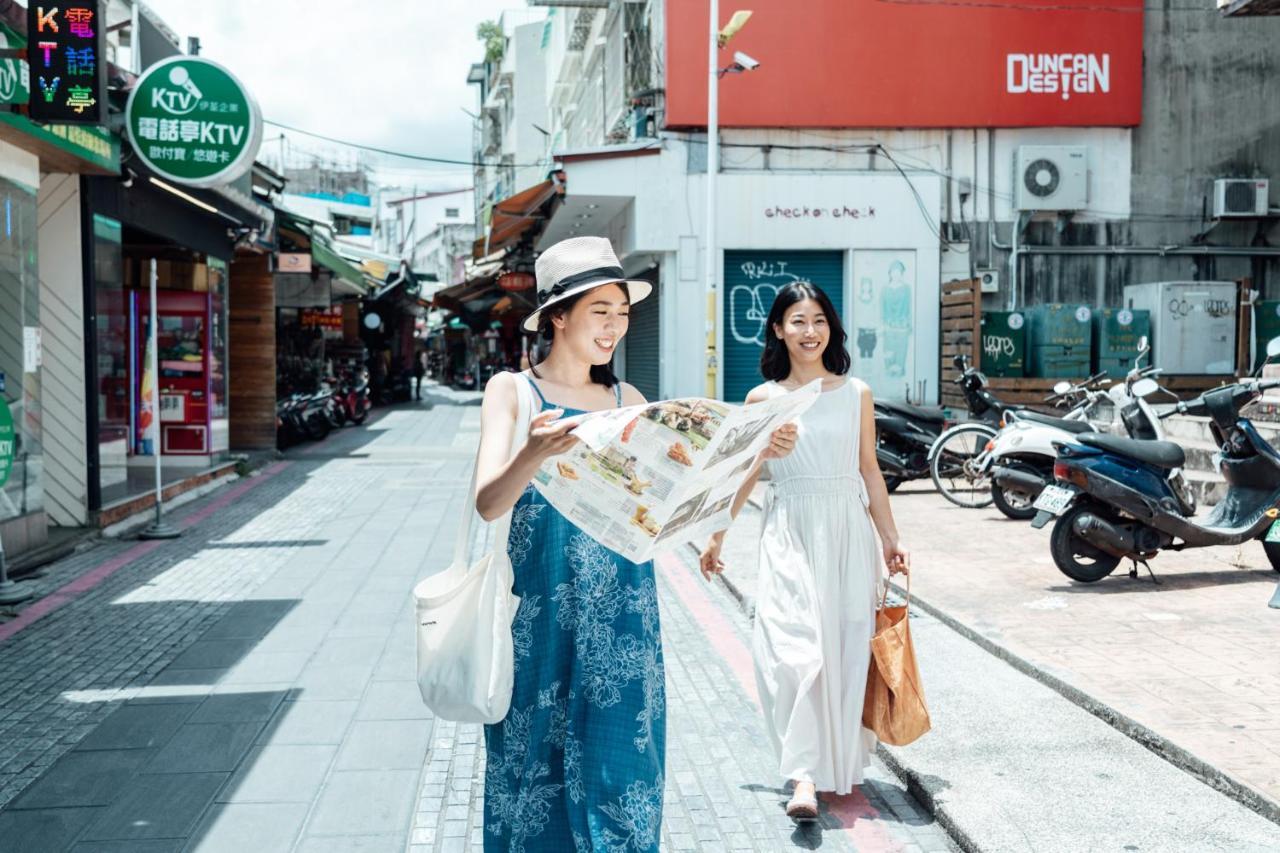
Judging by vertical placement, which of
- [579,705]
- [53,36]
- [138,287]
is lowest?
[579,705]

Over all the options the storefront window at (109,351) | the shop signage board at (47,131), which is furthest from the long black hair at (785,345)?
the storefront window at (109,351)

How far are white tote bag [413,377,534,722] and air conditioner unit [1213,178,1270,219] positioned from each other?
60.5 feet

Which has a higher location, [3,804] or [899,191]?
[899,191]

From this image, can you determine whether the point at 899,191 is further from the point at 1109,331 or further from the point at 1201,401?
the point at 1201,401

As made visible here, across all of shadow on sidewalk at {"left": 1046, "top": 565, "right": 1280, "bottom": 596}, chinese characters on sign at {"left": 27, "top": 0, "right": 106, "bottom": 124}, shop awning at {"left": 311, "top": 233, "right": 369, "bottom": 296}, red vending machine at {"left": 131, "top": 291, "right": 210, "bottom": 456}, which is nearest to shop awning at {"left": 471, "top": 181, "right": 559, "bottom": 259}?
shop awning at {"left": 311, "top": 233, "right": 369, "bottom": 296}

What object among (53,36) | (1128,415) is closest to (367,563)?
(53,36)

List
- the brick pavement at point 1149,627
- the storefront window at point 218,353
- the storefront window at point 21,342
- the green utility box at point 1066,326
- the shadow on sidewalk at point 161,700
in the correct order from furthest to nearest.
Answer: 1. the green utility box at point 1066,326
2. the storefront window at point 218,353
3. the storefront window at point 21,342
4. the brick pavement at point 1149,627
5. the shadow on sidewalk at point 161,700

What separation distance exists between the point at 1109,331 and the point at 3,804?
53.1ft

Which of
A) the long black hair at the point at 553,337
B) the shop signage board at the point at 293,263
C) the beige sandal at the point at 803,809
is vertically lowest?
the beige sandal at the point at 803,809

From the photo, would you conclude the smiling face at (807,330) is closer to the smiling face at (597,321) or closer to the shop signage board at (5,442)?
the smiling face at (597,321)

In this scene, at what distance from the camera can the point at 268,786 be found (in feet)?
14.9

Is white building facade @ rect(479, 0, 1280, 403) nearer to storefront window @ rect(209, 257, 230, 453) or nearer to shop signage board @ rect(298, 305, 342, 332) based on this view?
storefront window @ rect(209, 257, 230, 453)

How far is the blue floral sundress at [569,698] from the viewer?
293cm

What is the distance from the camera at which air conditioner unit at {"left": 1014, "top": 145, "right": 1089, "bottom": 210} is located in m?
18.9
